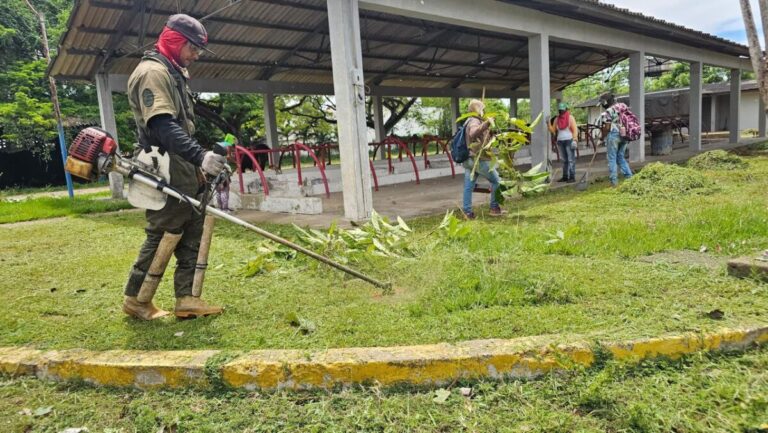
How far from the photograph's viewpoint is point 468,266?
13.5ft

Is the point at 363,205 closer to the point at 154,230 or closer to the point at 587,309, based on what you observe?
the point at 154,230

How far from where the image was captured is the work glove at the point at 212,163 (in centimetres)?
303

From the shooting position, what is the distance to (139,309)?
11.6ft

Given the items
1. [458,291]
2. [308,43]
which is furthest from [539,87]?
[458,291]

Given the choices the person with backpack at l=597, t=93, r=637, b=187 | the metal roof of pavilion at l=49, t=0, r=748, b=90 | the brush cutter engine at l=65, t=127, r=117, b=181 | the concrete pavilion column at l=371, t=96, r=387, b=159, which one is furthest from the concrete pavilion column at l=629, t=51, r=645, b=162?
the brush cutter engine at l=65, t=127, r=117, b=181

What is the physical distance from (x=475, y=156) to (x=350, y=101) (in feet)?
6.04

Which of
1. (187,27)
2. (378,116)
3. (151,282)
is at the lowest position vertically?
(151,282)

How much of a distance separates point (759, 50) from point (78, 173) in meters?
14.0

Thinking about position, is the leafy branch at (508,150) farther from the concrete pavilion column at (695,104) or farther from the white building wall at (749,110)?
the white building wall at (749,110)

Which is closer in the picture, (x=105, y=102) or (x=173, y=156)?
(x=173, y=156)

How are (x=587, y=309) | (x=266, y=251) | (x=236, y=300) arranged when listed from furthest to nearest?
(x=266, y=251)
(x=236, y=300)
(x=587, y=309)

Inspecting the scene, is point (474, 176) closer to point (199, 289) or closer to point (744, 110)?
point (199, 289)

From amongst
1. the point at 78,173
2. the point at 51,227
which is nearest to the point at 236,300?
the point at 78,173

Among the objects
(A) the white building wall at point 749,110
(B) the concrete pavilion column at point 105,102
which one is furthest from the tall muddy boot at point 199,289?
(A) the white building wall at point 749,110
